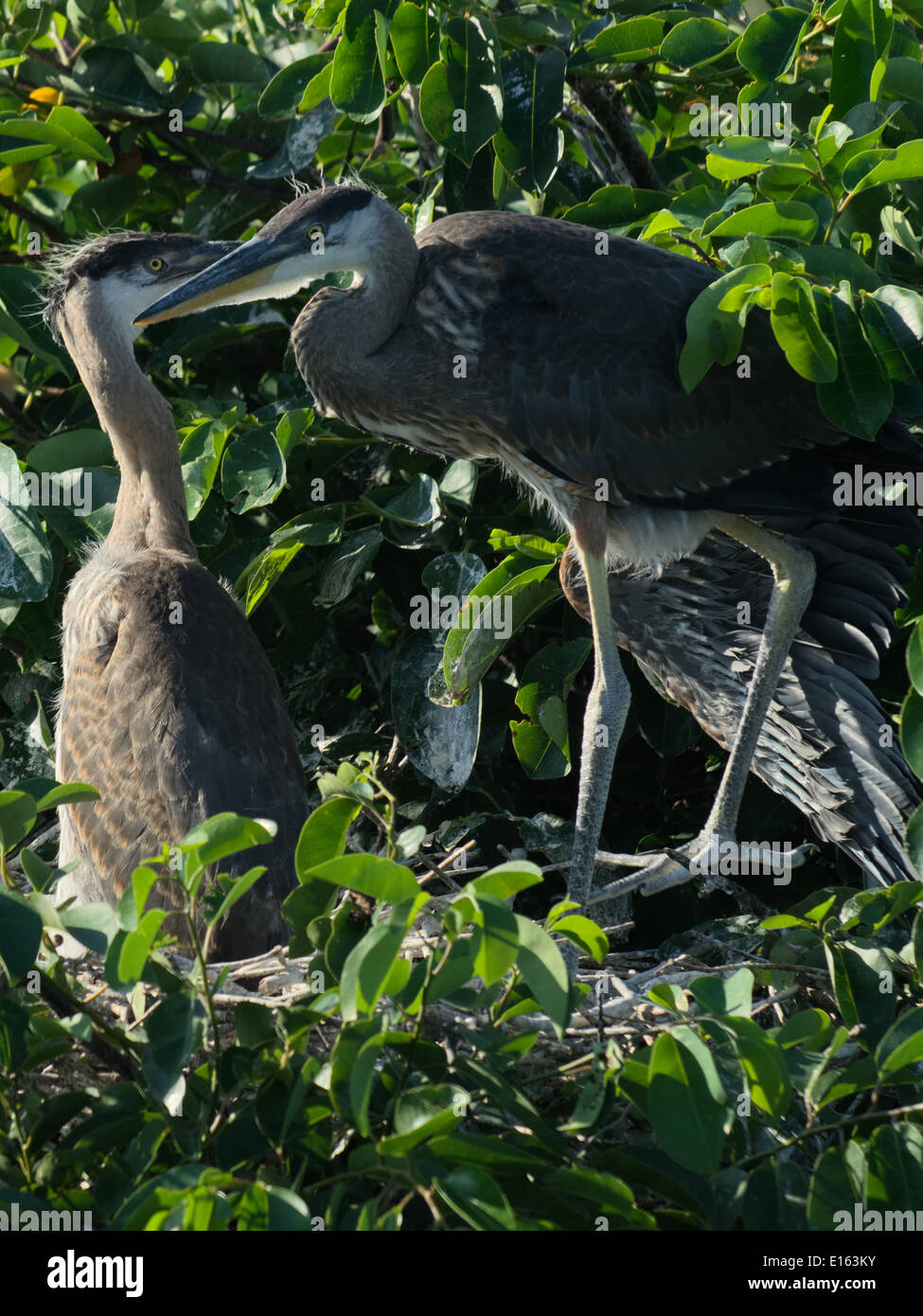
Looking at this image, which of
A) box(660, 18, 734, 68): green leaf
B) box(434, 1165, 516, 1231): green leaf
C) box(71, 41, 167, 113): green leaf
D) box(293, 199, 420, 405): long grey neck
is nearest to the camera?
box(434, 1165, 516, 1231): green leaf

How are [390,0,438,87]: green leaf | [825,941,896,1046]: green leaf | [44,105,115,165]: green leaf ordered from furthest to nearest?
[44,105,115,165]: green leaf < [390,0,438,87]: green leaf < [825,941,896,1046]: green leaf

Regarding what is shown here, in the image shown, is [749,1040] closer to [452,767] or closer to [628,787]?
[452,767]

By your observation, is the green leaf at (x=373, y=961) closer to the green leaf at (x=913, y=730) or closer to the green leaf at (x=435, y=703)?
the green leaf at (x=913, y=730)

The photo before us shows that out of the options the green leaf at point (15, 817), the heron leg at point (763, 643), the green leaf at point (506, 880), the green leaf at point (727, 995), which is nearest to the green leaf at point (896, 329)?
the heron leg at point (763, 643)

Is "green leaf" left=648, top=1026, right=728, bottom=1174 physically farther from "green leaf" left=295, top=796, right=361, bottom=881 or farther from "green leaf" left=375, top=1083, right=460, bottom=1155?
"green leaf" left=295, top=796, right=361, bottom=881

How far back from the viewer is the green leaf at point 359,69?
326cm

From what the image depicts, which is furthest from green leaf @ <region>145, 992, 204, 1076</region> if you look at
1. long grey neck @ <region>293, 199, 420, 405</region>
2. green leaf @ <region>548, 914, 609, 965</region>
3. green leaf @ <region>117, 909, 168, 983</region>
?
long grey neck @ <region>293, 199, 420, 405</region>

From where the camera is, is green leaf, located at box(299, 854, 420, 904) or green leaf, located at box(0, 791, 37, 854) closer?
green leaf, located at box(299, 854, 420, 904)


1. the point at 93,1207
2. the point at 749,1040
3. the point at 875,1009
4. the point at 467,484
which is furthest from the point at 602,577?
the point at 93,1207

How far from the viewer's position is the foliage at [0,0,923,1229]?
6.57 ft

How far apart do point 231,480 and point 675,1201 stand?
1.93m

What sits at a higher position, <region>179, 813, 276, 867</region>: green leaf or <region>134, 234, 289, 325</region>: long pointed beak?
<region>134, 234, 289, 325</region>: long pointed beak

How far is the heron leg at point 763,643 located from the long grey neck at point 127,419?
147 centimetres

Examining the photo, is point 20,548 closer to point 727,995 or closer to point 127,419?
point 127,419
